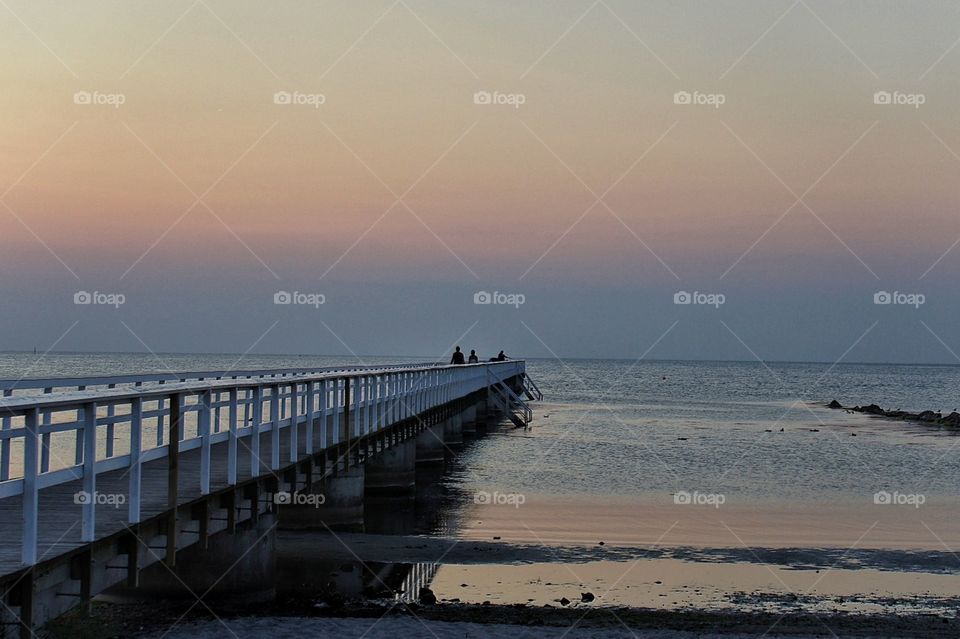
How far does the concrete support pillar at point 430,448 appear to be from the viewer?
30.7 m

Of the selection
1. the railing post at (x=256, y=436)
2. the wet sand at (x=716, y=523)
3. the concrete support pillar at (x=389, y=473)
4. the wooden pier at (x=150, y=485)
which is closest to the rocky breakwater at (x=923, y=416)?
the wet sand at (x=716, y=523)

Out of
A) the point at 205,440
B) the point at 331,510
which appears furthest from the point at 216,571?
the point at 331,510

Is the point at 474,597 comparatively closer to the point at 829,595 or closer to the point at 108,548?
the point at 829,595

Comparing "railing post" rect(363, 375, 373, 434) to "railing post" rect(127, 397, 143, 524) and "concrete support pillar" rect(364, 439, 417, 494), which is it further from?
"railing post" rect(127, 397, 143, 524)

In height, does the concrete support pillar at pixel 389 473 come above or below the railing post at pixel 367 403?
below

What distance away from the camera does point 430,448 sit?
31203 mm

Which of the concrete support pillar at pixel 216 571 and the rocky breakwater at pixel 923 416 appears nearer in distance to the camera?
the concrete support pillar at pixel 216 571

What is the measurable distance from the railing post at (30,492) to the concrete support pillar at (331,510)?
39.9 feet

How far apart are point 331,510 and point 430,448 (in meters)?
12.1

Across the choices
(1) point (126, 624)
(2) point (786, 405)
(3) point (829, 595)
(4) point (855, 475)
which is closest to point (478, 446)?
(4) point (855, 475)

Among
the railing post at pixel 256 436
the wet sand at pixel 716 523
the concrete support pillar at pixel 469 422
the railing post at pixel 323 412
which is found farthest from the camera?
the concrete support pillar at pixel 469 422

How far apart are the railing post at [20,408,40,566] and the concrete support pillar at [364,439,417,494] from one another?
17.6m

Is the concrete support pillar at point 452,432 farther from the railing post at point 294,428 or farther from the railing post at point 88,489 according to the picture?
the railing post at point 88,489

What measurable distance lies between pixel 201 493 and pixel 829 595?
8889mm
